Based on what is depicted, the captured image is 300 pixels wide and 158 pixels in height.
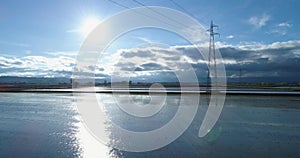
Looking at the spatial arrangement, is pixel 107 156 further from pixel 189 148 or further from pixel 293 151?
pixel 293 151

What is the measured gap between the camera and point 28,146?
7691 mm

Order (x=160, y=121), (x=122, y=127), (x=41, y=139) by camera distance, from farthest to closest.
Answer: (x=160, y=121) → (x=122, y=127) → (x=41, y=139)

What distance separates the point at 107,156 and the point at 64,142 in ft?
6.46

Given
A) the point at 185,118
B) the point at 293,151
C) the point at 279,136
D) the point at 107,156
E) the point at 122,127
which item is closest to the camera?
the point at 107,156

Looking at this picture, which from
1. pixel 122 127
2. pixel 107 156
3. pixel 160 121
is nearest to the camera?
pixel 107 156

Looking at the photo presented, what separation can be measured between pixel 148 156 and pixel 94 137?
273 cm

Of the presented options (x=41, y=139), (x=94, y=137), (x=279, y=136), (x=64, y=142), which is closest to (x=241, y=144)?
(x=279, y=136)

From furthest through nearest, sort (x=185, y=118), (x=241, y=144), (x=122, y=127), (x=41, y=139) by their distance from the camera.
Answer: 1. (x=185, y=118)
2. (x=122, y=127)
3. (x=41, y=139)
4. (x=241, y=144)

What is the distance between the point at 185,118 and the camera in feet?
42.7

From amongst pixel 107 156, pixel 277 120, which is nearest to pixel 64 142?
pixel 107 156

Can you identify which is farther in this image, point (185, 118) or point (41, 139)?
point (185, 118)

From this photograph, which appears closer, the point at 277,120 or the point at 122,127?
the point at 122,127

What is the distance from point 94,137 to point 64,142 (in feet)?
3.56

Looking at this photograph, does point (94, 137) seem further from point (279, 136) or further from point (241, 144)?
point (279, 136)
